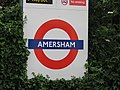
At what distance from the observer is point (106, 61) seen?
239 inches

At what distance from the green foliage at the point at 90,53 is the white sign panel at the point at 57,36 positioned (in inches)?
4.8

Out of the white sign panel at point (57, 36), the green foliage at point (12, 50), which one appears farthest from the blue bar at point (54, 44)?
the green foliage at point (12, 50)

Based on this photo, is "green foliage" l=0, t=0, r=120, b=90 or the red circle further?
the red circle

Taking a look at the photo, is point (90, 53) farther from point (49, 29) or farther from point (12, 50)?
point (12, 50)

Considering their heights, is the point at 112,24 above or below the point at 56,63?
above

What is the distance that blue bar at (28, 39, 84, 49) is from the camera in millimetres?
5562

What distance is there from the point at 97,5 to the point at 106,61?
3.35ft

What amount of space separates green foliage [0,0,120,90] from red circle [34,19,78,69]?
0.23 metres

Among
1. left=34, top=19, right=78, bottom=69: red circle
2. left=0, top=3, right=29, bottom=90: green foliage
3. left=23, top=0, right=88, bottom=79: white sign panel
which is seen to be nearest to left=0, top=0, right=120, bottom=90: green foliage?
left=0, top=3, right=29, bottom=90: green foliage

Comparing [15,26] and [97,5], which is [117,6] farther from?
[15,26]

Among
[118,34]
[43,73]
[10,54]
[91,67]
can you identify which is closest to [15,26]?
[10,54]

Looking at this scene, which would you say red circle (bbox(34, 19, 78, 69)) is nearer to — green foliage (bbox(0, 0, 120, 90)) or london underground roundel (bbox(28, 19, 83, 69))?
london underground roundel (bbox(28, 19, 83, 69))

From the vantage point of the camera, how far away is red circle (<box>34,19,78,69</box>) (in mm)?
5598

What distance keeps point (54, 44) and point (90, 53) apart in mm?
764
